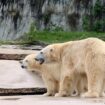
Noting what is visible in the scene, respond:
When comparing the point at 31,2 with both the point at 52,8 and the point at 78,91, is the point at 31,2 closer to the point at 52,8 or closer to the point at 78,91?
the point at 52,8

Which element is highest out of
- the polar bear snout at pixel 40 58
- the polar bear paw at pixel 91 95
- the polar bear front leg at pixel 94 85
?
the polar bear snout at pixel 40 58

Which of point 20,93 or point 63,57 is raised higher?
point 63,57

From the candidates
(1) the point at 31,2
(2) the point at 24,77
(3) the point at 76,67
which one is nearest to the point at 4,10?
(1) the point at 31,2

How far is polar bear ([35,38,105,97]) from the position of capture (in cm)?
759

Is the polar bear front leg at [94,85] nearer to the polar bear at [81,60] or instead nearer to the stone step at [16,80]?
the polar bear at [81,60]

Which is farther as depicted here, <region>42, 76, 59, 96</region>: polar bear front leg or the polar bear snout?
<region>42, 76, 59, 96</region>: polar bear front leg

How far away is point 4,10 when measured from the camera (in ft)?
86.1

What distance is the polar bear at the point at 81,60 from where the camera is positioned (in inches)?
299

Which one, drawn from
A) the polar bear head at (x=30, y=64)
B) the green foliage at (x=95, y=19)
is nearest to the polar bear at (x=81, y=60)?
the polar bear head at (x=30, y=64)

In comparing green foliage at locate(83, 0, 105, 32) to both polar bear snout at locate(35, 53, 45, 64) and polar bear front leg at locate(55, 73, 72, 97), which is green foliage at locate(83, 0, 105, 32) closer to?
polar bear snout at locate(35, 53, 45, 64)

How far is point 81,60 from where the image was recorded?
26.2ft

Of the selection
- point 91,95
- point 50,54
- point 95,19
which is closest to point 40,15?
point 95,19

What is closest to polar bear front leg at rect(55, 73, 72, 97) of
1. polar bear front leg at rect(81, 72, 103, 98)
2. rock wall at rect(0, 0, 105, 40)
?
polar bear front leg at rect(81, 72, 103, 98)

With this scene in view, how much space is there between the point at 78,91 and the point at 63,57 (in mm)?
581
